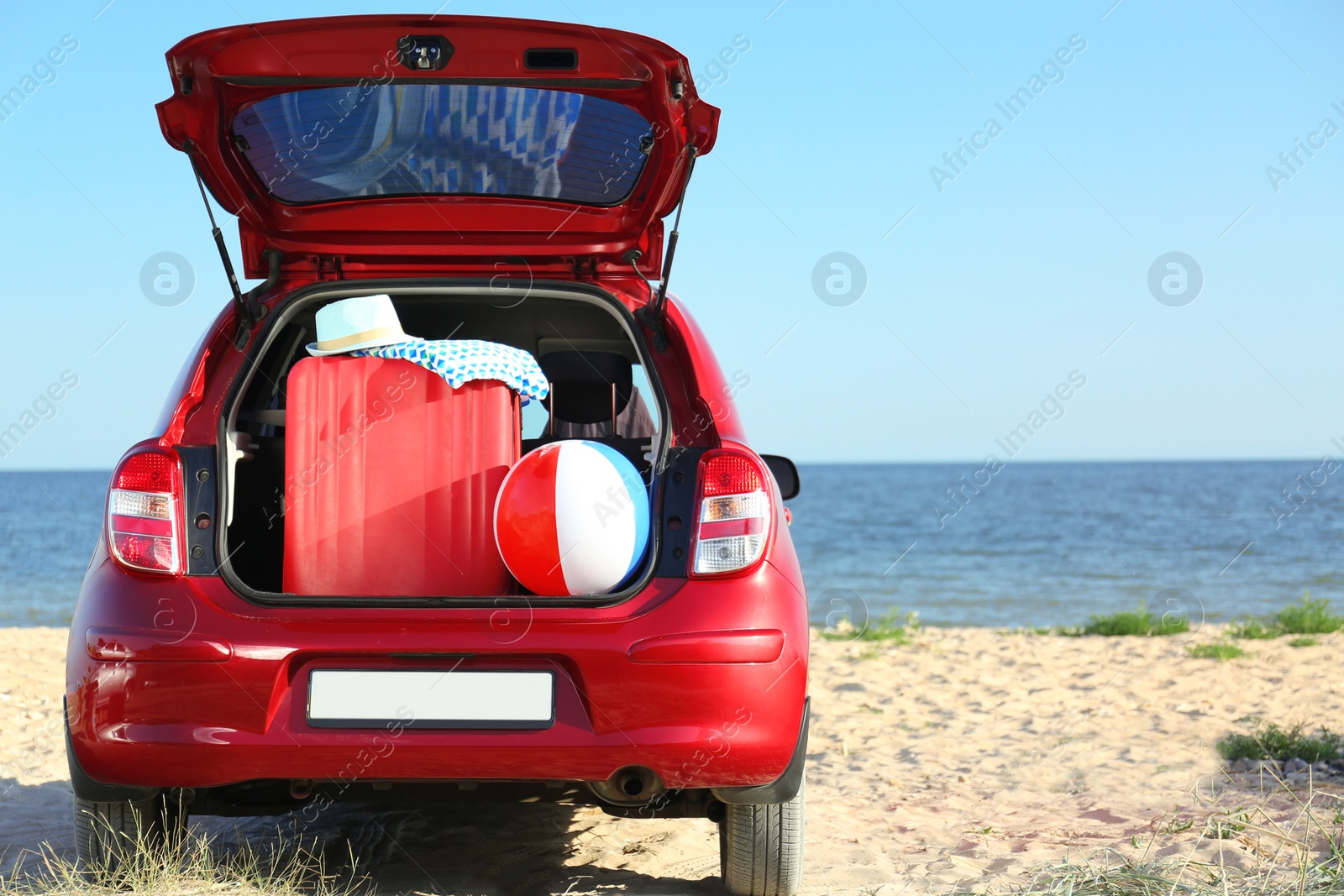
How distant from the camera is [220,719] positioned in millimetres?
2201

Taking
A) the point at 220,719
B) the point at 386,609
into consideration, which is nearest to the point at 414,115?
the point at 386,609

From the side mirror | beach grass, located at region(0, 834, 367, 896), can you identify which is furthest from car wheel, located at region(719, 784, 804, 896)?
beach grass, located at region(0, 834, 367, 896)

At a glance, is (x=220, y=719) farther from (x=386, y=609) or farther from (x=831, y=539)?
(x=831, y=539)

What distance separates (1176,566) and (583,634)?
19.6 metres

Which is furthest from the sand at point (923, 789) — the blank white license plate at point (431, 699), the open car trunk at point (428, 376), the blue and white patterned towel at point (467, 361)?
the blue and white patterned towel at point (467, 361)

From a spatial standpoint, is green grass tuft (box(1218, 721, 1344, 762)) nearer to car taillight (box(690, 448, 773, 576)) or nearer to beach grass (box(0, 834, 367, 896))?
car taillight (box(690, 448, 773, 576))

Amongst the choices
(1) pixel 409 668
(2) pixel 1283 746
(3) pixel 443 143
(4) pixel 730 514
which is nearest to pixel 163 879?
(1) pixel 409 668

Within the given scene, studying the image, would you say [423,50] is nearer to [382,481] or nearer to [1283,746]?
[382,481]

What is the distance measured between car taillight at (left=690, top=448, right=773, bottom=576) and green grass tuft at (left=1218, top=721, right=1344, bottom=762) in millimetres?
3257

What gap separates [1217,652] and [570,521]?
6412 millimetres

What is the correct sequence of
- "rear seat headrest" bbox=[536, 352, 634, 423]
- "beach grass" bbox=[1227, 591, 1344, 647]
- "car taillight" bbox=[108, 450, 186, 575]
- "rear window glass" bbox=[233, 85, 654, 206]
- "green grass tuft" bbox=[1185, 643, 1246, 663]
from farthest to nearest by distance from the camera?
"beach grass" bbox=[1227, 591, 1344, 647]
"green grass tuft" bbox=[1185, 643, 1246, 663]
"rear seat headrest" bbox=[536, 352, 634, 423]
"rear window glass" bbox=[233, 85, 654, 206]
"car taillight" bbox=[108, 450, 186, 575]

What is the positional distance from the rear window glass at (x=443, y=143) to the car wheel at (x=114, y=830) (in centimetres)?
172

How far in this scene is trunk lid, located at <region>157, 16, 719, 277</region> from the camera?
2.58 metres

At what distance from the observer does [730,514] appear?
7.80 ft
